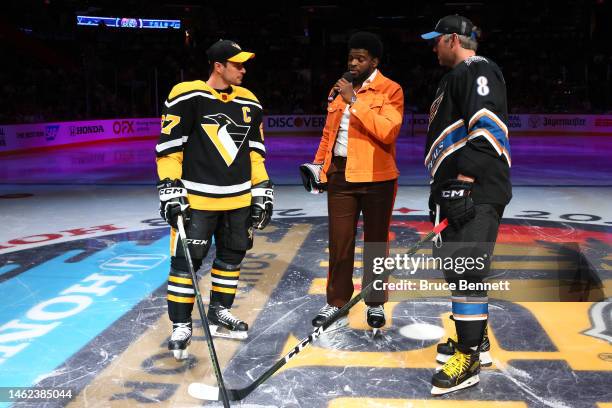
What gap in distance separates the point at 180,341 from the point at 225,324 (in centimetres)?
40

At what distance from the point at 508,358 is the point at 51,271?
324 centimetres

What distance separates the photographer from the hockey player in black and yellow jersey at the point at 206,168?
10.4ft

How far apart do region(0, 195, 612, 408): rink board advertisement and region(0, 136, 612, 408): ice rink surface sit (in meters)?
0.01

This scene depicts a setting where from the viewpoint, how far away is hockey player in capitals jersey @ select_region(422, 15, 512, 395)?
8.80 feet

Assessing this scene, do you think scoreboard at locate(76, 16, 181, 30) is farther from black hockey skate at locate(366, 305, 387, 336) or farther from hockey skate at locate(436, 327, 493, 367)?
hockey skate at locate(436, 327, 493, 367)

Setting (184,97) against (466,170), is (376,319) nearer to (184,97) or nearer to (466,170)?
(466,170)

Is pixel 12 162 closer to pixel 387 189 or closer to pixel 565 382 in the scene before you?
pixel 387 189

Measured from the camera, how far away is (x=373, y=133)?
10.8 feet

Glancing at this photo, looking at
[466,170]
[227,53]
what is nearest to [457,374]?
[466,170]

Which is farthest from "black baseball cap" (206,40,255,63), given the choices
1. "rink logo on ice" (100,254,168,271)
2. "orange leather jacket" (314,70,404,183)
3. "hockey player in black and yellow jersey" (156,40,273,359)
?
"rink logo on ice" (100,254,168,271)

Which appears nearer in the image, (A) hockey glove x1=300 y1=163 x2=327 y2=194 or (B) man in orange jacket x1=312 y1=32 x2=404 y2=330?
(B) man in orange jacket x1=312 y1=32 x2=404 y2=330

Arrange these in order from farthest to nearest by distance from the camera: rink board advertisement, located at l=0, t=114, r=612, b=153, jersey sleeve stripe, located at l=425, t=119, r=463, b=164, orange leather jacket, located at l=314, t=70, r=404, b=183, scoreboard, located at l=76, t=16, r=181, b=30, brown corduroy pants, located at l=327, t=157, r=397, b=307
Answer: scoreboard, located at l=76, t=16, r=181, b=30 < rink board advertisement, located at l=0, t=114, r=612, b=153 < brown corduroy pants, located at l=327, t=157, r=397, b=307 < orange leather jacket, located at l=314, t=70, r=404, b=183 < jersey sleeve stripe, located at l=425, t=119, r=463, b=164

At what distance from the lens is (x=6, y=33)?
21.9 metres

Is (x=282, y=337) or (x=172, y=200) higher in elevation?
(x=172, y=200)
